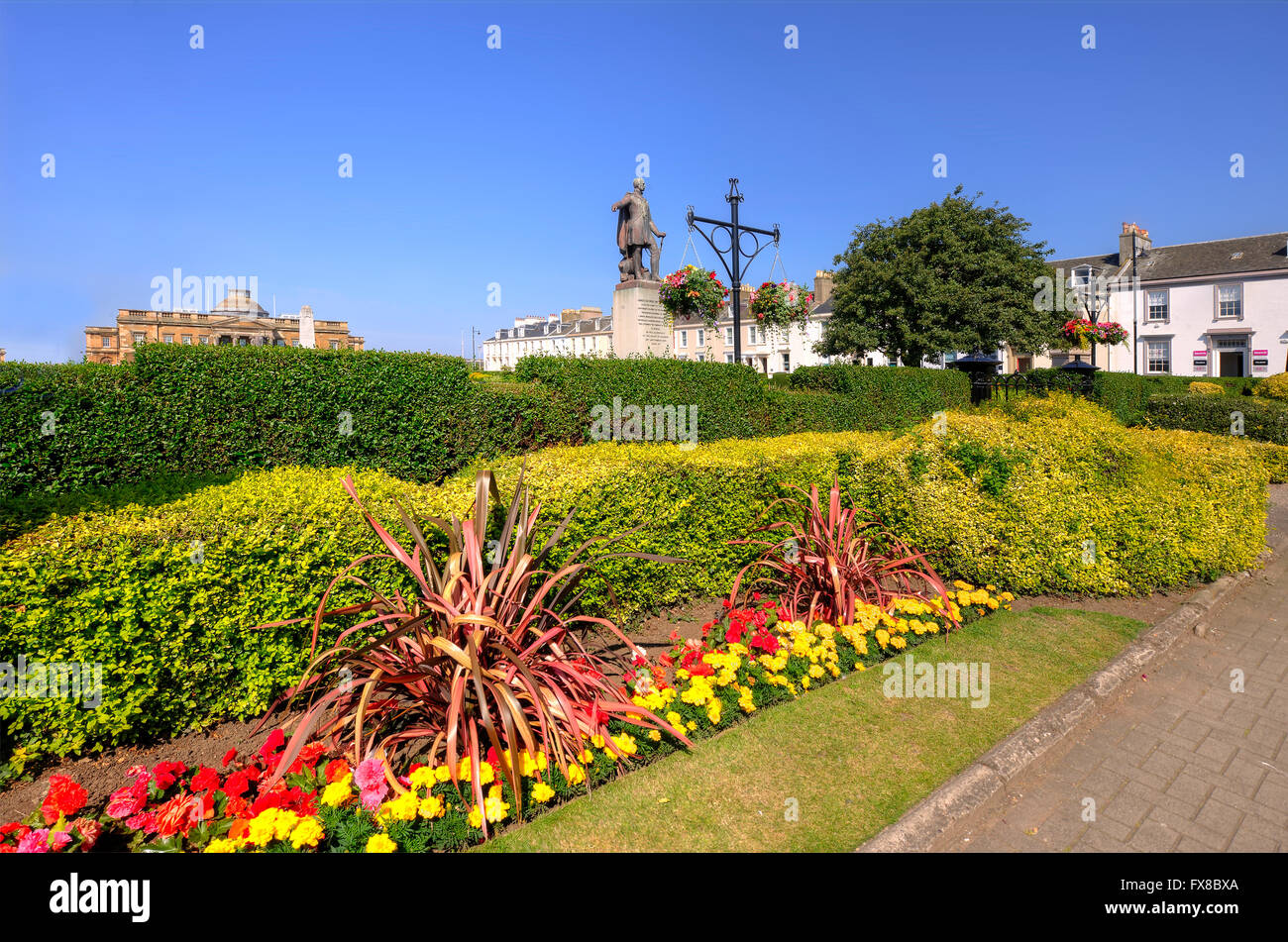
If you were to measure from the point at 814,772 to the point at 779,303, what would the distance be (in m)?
9.66

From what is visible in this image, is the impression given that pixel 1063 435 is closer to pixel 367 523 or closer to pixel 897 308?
pixel 367 523

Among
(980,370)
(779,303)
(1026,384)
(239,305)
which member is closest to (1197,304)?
(1026,384)

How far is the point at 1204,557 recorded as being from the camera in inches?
275

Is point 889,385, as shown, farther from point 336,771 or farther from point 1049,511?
point 336,771

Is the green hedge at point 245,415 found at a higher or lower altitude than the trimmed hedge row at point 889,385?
lower

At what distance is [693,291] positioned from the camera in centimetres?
1138

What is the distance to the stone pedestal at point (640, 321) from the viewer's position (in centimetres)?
1304

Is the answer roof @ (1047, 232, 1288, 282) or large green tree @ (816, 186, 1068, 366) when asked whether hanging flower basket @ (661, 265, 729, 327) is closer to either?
large green tree @ (816, 186, 1068, 366)

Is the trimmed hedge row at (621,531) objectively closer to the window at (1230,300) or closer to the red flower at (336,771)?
the red flower at (336,771)

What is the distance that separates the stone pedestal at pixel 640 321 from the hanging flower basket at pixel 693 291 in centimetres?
120

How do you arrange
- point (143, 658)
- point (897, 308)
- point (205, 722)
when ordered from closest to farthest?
point (143, 658) → point (205, 722) → point (897, 308)

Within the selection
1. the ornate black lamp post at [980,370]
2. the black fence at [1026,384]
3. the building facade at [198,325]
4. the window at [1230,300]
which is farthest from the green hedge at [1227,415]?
the building facade at [198,325]
